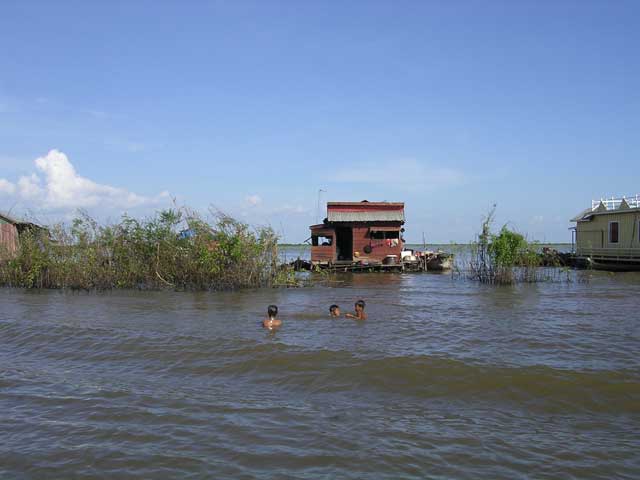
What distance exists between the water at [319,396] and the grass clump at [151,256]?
5362 mm

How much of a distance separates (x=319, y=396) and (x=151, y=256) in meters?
14.3

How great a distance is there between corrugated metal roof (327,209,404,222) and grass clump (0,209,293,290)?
11533mm

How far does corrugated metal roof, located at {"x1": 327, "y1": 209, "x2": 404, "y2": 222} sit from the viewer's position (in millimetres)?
31359

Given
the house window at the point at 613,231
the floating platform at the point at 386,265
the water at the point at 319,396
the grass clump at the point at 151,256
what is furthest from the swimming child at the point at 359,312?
the house window at the point at 613,231

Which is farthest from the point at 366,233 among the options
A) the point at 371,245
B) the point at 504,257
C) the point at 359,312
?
the point at 359,312

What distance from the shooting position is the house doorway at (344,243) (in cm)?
3322

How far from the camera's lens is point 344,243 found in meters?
34.0

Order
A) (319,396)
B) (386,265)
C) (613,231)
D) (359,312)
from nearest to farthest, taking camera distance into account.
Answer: (319,396)
(359,312)
(386,265)
(613,231)

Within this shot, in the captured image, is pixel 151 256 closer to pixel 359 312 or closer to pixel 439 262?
pixel 359 312

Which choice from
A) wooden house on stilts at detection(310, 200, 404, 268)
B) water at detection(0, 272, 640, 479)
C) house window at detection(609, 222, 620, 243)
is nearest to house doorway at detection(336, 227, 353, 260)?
wooden house on stilts at detection(310, 200, 404, 268)

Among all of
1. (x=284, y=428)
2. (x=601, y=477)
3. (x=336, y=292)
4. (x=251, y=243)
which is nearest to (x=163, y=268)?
(x=251, y=243)

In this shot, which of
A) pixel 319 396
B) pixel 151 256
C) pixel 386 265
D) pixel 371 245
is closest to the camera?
pixel 319 396

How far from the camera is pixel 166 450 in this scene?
5.46 metres

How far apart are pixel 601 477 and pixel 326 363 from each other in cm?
472
